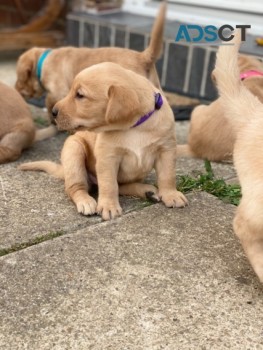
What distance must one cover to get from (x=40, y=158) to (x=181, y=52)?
232 centimetres

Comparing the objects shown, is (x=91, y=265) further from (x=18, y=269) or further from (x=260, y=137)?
(x=260, y=137)

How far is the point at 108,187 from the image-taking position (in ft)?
8.98

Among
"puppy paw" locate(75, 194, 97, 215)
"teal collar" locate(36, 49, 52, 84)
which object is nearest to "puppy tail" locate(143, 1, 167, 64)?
"teal collar" locate(36, 49, 52, 84)

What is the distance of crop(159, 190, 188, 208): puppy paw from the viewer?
2.82 meters

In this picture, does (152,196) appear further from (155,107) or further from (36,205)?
(36,205)

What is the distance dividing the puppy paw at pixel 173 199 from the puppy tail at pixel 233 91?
0.69 meters

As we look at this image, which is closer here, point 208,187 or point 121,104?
point 121,104

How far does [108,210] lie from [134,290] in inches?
26.5

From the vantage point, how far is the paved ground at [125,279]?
1.87 metres

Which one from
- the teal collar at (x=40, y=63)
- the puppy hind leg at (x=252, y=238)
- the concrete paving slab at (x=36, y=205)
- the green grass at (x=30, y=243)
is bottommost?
the concrete paving slab at (x=36, y=205)

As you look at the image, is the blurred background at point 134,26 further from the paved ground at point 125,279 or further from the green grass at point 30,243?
the green grass at point 30,243

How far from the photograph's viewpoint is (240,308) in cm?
203

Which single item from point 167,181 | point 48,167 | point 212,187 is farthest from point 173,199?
point 48,167

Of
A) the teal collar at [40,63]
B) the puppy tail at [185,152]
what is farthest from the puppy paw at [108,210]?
the teal collar at [40,63]
